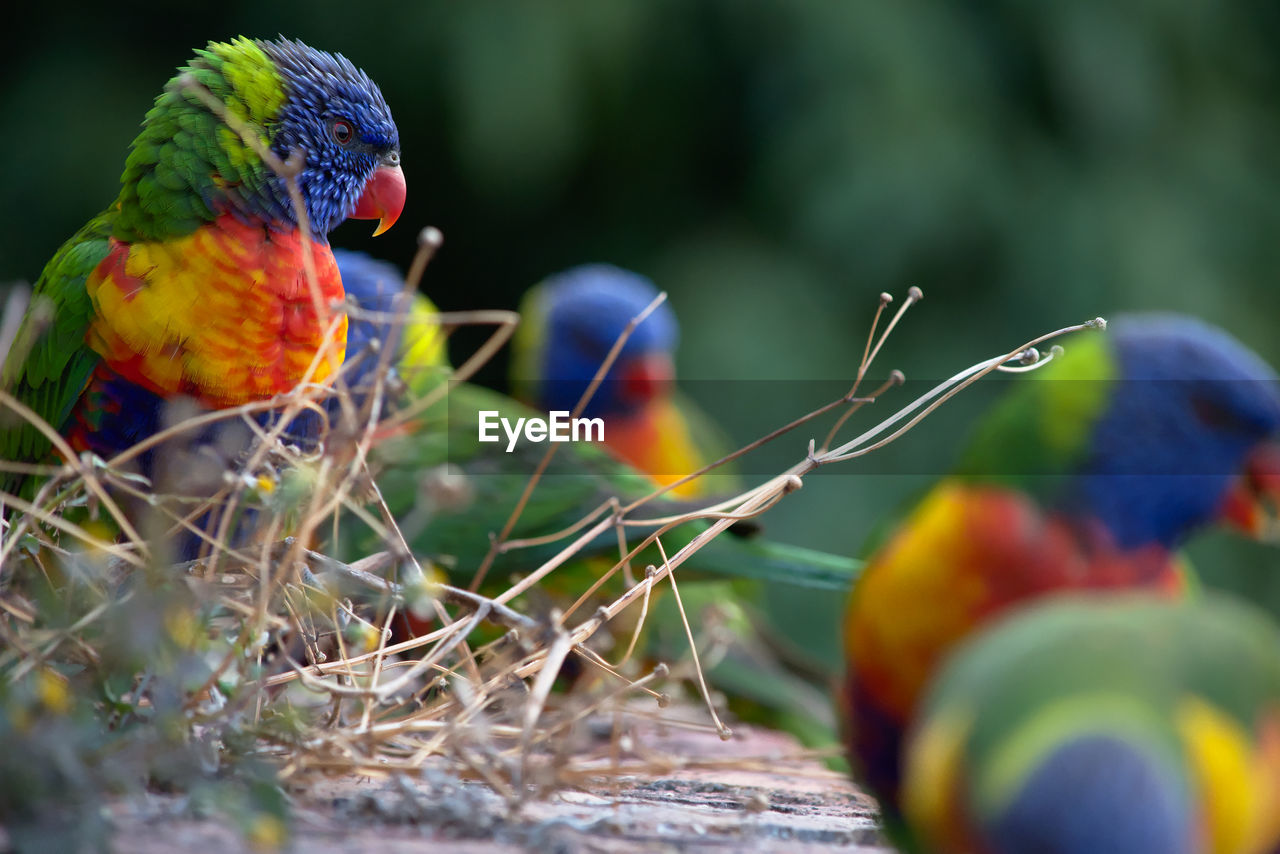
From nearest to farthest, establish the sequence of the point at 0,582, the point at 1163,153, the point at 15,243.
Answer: the point at 0,582 < the point at 15,243 < the point at 1163,153

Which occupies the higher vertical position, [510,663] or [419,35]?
[419,35]

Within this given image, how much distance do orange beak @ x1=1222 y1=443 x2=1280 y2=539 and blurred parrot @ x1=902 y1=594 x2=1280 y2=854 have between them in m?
0.15

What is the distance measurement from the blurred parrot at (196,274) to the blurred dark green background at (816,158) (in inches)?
82.5

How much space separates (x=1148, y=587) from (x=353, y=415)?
60cm

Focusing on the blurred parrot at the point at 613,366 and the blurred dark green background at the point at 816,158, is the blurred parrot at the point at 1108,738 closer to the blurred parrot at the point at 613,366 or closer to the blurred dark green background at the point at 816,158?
the blurred parrot at the point at 613,366

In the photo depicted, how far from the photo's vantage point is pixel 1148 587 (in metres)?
0.83

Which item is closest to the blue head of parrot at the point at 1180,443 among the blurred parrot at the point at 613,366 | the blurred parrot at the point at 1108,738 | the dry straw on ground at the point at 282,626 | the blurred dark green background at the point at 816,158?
the blurred parrot at the point at 1108,738

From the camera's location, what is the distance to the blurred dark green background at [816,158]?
3424 millimetres

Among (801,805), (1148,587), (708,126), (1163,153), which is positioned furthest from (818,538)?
(1148,587)

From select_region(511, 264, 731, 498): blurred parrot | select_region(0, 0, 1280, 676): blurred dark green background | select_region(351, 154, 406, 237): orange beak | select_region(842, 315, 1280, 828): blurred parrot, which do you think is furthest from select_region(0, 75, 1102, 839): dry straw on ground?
select_region(0, 0, 1280, 676): blurred dark green background

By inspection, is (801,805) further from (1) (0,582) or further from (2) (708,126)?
(2) (708,126)

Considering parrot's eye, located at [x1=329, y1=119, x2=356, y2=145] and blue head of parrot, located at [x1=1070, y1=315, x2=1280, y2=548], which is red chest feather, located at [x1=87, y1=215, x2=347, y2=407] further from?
blue head of parrot, located at [x1=1070, y1=315, x2=1280, y2=548]

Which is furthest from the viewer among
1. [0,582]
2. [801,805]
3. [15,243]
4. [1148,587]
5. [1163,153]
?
[1163,153]

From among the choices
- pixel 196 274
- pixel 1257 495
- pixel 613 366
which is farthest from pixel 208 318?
pixel 613 366
